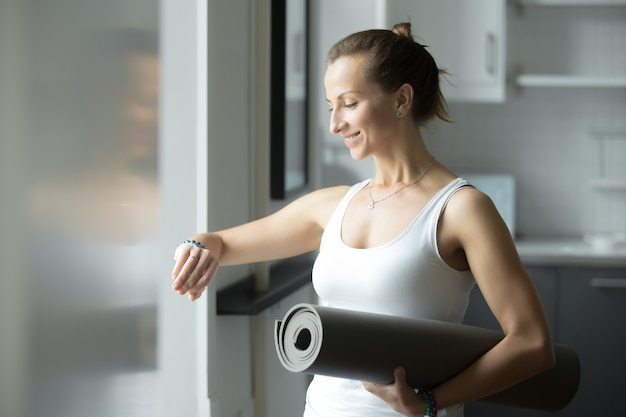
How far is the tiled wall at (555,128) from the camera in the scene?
4457 mm

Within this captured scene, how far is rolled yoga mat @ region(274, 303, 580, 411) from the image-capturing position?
132cm

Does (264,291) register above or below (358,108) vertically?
below

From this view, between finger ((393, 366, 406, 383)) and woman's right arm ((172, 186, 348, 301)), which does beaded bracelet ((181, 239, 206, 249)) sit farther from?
finger ((393, 366, 406, 383))

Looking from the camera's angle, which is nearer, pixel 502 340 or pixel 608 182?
pixel 502 340

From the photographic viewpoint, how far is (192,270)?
165 centimetres

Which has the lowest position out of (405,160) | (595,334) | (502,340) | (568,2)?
(595,334)

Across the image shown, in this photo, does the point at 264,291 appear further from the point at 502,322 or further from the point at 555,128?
the point at 555,128

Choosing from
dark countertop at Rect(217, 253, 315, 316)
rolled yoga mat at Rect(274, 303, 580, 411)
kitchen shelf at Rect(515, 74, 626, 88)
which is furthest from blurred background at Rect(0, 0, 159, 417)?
kitchen shelf at Rect(515, 74, 626, 88)

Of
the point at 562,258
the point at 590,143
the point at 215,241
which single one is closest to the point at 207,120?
the point at 215,241

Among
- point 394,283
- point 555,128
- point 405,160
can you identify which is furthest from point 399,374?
point 555,128

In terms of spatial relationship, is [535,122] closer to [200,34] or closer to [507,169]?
[507,169]

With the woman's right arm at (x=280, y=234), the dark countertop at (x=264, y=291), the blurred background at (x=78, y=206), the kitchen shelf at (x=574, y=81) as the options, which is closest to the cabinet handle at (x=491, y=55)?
the kitchen shelf at (x=574, y=81)

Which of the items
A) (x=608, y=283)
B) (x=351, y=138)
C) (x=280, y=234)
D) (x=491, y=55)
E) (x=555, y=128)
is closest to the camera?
(x=351, y=138)

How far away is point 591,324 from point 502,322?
2.66 metres
